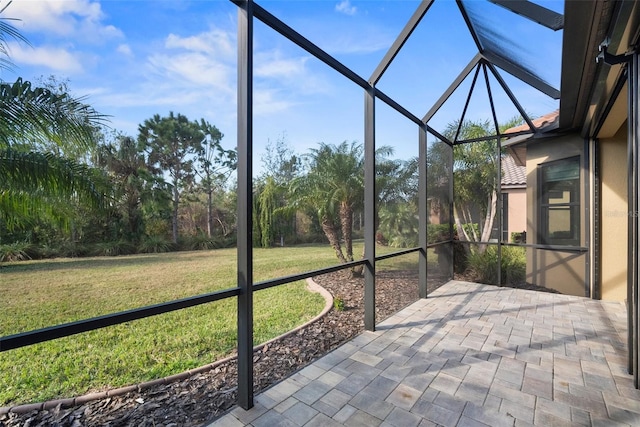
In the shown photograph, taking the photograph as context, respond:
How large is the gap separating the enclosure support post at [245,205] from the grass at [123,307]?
1241mm

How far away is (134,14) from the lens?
8.72 ft

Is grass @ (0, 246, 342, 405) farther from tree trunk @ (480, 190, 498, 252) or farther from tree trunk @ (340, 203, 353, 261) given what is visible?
tree trunk @ (480, 190, 498, 252)

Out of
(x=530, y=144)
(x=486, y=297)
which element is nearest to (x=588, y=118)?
(x=530, y=144)

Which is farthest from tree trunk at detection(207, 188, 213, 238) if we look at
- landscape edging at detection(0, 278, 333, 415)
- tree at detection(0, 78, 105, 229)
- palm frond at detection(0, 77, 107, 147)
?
landscape edging at detection(0, 278, 333, 415)

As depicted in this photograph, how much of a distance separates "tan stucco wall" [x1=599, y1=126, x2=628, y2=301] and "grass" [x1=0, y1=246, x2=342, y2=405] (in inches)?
185

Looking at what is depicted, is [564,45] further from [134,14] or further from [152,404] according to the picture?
[152,404]

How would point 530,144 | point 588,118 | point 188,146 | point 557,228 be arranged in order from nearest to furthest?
1. point 188,146
2. point 588,118
3. point 557,228
4. point 530,144

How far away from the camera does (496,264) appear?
6.05 m

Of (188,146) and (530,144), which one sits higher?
(530,144)

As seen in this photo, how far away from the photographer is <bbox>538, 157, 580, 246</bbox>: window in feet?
17.3

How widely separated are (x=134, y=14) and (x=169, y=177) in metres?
1.49

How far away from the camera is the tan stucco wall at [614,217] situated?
480cm

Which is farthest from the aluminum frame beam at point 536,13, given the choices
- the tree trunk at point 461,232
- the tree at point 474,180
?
the tree trunk at point 461,232

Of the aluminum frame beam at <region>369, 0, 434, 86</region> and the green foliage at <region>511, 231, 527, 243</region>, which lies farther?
the green foliage at <region>511, 231, 527, 243</region>
